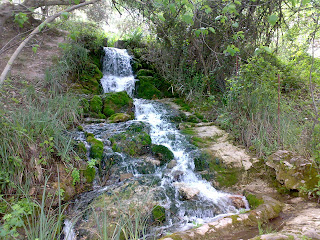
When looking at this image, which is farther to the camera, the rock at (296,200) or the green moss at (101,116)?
the green moss at (101,116)

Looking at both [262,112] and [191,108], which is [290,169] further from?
[191,108]

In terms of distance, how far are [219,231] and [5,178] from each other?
108 inches

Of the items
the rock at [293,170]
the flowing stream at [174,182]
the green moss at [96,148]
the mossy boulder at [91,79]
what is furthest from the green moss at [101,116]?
the rock at [293,170]

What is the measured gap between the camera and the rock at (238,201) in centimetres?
342

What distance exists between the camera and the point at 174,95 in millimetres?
8484

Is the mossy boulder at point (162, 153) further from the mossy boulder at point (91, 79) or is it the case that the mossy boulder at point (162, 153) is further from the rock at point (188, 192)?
the mossy boulder at point (91, 79)

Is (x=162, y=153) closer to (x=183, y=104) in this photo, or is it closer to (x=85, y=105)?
(x=85, y=105)

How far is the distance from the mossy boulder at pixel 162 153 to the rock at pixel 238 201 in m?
1.51

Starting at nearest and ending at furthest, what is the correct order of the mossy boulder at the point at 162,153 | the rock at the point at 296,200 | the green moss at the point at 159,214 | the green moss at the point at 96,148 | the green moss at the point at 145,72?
1. the green moss at the point at 159,214
2. the rock at the point at 296,200
3. the green moss at the point at 96,148
4. the mossy boulder at the point at 162,153
5. the green moss at the point at 145,72

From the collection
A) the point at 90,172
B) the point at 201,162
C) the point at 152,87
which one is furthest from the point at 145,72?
the point at 90,172

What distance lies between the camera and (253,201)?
3361 millimetres

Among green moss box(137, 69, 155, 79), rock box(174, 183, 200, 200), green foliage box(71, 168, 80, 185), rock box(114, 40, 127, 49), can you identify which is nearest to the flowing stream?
rock box(174, 183, 200, 200)

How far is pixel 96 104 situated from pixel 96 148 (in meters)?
2.58

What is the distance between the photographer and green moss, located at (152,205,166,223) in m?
3.06
